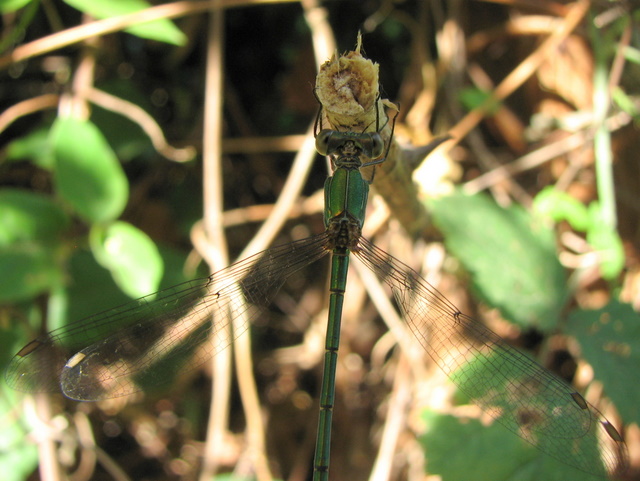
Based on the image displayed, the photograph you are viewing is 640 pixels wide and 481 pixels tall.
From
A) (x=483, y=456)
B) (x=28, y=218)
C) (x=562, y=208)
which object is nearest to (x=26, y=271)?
(x=28, y=218)

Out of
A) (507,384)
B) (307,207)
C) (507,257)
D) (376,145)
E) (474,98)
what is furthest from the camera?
(307,207)

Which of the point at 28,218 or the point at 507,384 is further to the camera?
the point at 28,218

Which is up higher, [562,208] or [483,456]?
[562,208]

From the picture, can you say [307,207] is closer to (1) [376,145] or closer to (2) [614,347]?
(1) [376,145]

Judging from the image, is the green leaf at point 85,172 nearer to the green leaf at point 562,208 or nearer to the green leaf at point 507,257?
the green leaf at point 507,257

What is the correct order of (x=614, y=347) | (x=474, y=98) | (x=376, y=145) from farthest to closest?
(x=474, y=98), (x=614, y=347), (x=376, y=145)

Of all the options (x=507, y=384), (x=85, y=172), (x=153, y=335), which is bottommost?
(x=507, y=384)

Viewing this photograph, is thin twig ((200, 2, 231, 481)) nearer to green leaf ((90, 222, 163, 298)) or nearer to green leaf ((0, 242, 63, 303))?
green leaf ((90, 222, 163, 298))
